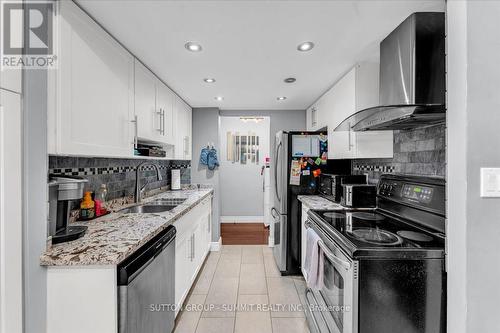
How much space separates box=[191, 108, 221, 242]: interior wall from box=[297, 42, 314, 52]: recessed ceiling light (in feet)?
7.11

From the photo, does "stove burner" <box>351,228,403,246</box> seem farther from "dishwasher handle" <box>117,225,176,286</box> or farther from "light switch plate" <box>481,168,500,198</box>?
"dishwasher handle" <box>117,225,176,286</box>

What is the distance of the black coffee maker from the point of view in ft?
4.06

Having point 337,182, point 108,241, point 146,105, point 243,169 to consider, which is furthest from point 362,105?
point 243,169

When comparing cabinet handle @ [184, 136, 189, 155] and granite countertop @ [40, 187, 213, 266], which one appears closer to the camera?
granite countertop @ [40, 187, 213, 266]

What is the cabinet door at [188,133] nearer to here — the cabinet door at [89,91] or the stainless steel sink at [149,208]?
the stainless steel sink at [149,208]

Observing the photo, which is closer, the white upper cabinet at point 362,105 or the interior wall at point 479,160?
the interior wall at point 479,160

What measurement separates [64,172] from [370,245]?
201 cm

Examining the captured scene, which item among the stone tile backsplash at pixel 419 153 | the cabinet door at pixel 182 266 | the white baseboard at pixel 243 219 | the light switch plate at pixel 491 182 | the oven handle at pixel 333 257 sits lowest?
the white baseboard at pixel 243 219

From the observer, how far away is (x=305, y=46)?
1.85 meters

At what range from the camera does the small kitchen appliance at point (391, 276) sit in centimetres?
121

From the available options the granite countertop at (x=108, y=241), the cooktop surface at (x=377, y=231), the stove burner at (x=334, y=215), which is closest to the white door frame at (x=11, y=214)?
the granite countertop at (x=108, y=241)

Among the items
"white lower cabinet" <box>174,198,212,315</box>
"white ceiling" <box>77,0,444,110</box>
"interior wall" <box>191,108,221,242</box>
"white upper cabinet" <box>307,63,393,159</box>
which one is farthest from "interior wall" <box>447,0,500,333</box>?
"interior wall" <box>191,108,221,242</box>

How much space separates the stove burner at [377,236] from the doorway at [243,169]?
3971 mm

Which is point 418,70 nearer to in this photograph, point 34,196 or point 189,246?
point 34,196
